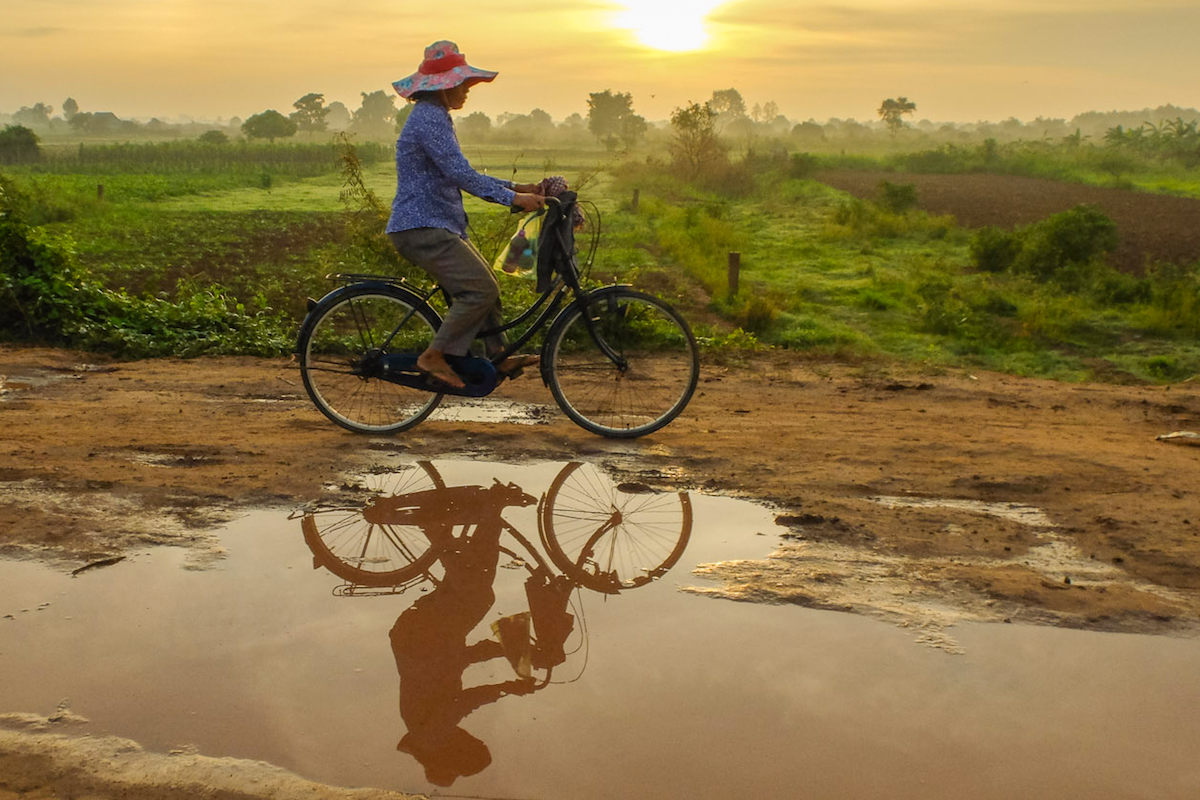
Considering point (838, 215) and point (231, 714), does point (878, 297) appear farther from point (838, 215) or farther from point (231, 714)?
point (231, 714)

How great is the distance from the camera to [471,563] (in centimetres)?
468

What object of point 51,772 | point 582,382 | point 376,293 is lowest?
point 51,772

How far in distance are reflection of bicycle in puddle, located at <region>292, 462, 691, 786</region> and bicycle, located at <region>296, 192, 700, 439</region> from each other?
0.74 meters

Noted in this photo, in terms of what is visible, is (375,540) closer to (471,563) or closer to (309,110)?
(471,563)

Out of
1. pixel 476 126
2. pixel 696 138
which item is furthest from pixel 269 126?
pixel 696 138

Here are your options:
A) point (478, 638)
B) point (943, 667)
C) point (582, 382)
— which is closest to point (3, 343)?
point (582, 382)

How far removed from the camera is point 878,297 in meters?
16.0

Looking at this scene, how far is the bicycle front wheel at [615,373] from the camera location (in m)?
6.52

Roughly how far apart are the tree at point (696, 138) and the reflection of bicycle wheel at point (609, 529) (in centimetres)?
3977

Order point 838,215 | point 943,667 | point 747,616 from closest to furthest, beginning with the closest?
point 943,667, point 747,616, point 838,215

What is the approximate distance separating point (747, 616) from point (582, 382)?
2.80 meters

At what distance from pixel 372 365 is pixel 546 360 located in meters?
1.09

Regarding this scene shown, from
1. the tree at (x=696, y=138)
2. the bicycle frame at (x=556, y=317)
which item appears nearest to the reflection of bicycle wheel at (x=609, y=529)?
the bicycle frame at (x=556, y=317)

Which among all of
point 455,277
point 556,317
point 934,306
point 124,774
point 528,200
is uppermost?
point 528,200
